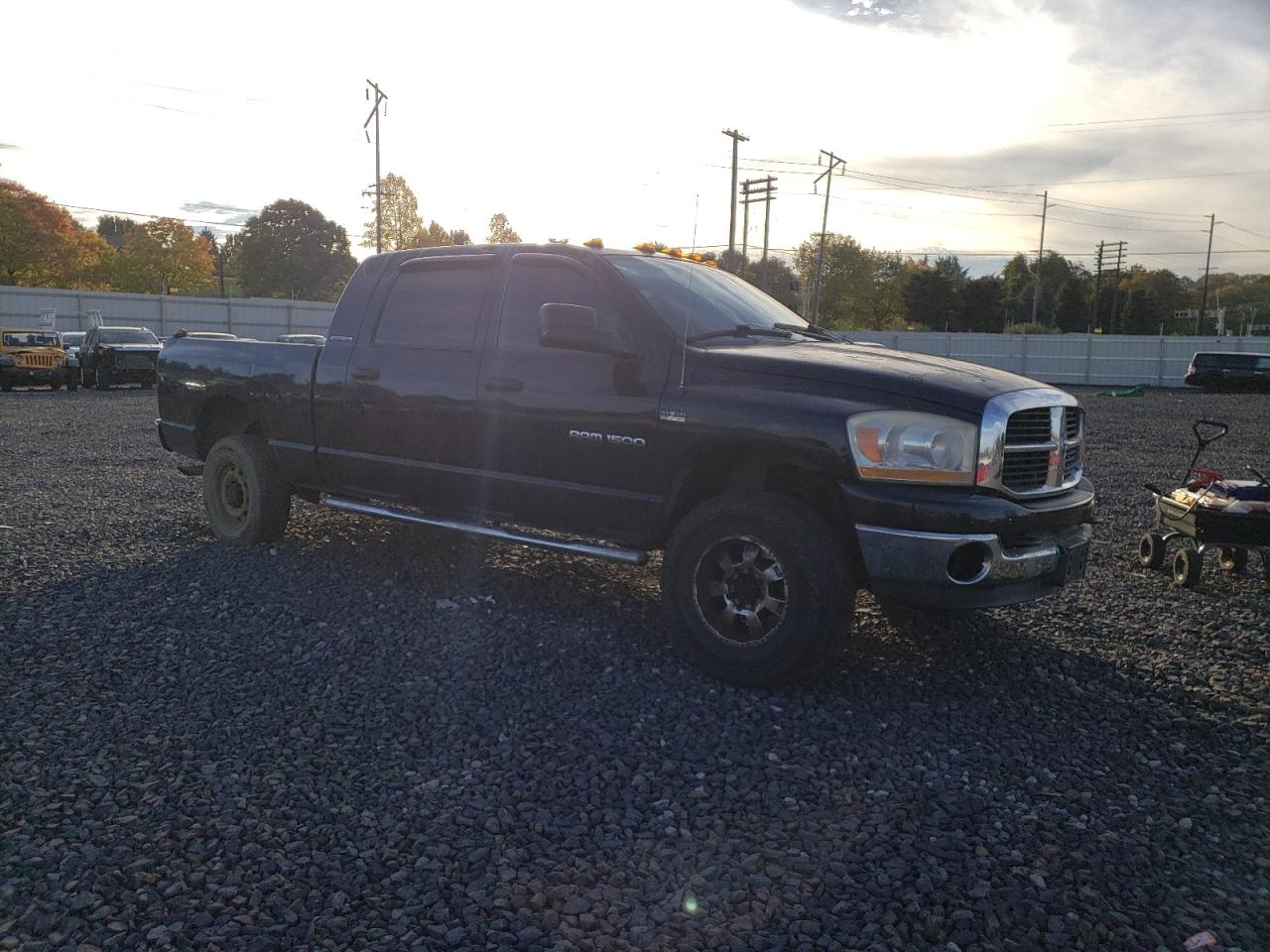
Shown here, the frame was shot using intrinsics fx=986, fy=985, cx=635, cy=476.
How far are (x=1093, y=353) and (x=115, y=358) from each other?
120ft

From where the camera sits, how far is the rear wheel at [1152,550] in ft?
21.9

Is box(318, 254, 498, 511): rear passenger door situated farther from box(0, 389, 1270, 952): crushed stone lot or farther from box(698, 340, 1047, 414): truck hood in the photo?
box(698, 340, 1047, 414): truck hood

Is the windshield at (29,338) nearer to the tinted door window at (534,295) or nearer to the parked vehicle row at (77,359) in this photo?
the parked vehicle row at (77,359)

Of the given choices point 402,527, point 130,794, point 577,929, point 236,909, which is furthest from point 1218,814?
point 402,527

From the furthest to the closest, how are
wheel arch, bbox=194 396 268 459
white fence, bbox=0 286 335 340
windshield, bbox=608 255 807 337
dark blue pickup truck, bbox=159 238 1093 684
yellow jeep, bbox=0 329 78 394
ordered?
white fence, bbox=0 286 335 340 → yellow jeep, bbox=0 329 78 394 → wheel arch, bbox=194 396 268 459 → windshield, bbox=608 255 807 337 → dark blue pickup truck, bbox=159 238 1093 684

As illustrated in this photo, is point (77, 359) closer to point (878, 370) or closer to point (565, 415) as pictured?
point (565, 415)

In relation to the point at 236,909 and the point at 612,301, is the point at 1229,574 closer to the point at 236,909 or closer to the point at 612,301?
the point at 612,301

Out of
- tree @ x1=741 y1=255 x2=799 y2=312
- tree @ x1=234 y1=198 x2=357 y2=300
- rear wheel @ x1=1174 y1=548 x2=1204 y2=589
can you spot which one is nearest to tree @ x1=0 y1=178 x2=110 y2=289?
tree @ x1=234 y1=198 x2=357 y2=300

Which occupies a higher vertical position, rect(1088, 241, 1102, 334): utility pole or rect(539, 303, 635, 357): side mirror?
rect(1088, 241, 1102, 334): utility pole

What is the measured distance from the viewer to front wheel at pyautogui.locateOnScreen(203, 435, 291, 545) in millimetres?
6594

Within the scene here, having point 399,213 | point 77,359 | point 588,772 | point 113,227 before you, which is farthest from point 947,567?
point 113,227

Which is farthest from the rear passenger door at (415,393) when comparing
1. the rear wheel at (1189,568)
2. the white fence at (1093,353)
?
the white fence at (1093,353)

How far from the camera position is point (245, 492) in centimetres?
677

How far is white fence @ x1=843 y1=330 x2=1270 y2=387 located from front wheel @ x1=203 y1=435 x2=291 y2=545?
33.2 m
